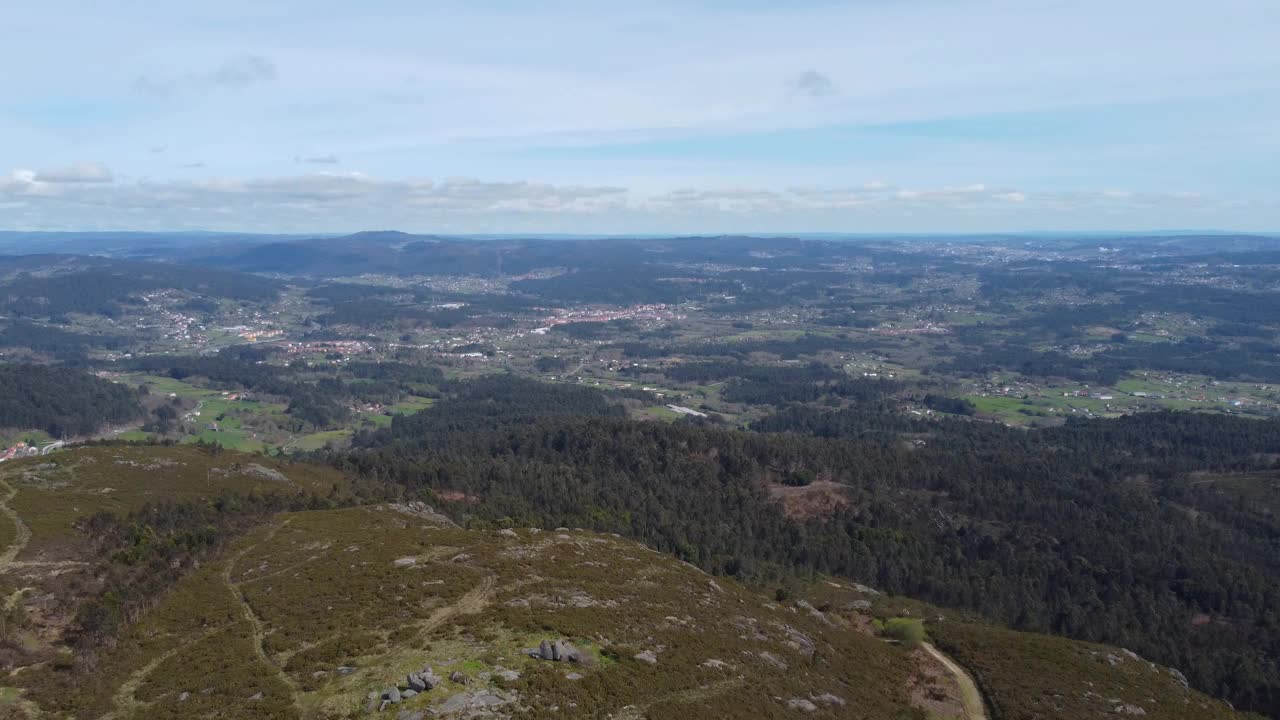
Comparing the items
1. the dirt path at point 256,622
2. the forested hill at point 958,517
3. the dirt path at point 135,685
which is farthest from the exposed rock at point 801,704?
the forested hill at point 958,517

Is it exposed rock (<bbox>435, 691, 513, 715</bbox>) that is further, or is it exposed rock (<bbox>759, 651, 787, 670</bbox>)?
exposed rock (<bbox>759, 651, 787, 670</bbox>)

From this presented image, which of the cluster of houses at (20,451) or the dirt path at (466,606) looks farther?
the cluster of houses at (20,451)

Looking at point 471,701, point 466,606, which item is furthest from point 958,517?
point 471,701

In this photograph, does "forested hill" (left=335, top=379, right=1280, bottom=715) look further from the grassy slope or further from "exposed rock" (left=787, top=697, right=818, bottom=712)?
"exposed rock" (left=787, top=697, right=818, bottom=712)

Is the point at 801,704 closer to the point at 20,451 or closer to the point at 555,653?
the point at 555,653

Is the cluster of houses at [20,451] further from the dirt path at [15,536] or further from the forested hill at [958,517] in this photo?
the dirt path at [15,536]

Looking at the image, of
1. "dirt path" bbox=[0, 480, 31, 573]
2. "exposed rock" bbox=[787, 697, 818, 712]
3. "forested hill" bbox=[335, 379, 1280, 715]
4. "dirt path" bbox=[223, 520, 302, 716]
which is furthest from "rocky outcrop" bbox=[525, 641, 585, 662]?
"forested hill" bbox=[335, 379, 1280, 715]
